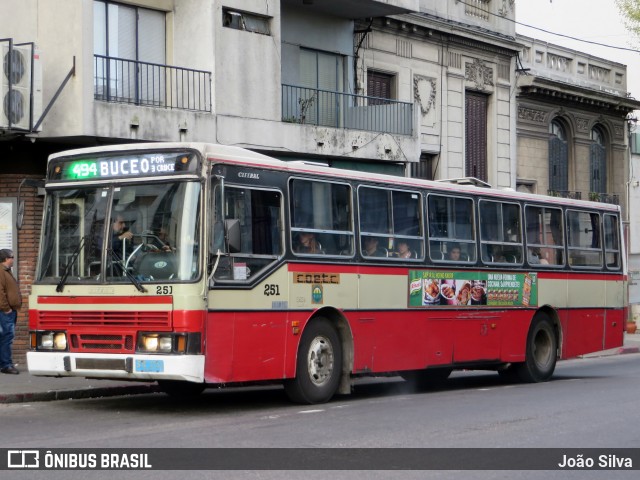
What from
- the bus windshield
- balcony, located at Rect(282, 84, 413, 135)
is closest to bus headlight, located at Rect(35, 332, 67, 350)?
the bus windshield

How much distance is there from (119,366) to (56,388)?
340cm

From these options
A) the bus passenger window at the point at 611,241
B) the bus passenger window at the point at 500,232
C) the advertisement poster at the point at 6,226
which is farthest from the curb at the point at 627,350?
the advertisement poster at the point at 6,226

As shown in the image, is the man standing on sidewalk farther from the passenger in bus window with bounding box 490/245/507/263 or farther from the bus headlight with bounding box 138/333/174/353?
the passenger in bus window with bounding box 490/245/507/263

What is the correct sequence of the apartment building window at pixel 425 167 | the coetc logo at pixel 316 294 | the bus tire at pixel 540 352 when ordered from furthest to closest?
1. the apartment building window at pixel 425 167
2. the bus tire at pixel 540 352
3. the coetc logo at pixel 316 294

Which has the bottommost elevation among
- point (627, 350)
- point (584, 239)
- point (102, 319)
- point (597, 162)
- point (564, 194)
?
point (627, 350)

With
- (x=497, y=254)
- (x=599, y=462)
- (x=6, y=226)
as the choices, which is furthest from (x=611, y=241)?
(x=599, y=462)

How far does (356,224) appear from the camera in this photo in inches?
601

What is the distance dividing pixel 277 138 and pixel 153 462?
1491cm

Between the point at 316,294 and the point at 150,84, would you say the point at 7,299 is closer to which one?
the point at 316,294

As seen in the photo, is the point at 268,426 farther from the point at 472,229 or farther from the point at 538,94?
the point at 538,94

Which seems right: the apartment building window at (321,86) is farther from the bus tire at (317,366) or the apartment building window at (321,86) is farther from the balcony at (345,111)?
the bus tire at (317,366)

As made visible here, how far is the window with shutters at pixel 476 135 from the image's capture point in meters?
32.4

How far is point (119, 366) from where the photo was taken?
12.8 metres

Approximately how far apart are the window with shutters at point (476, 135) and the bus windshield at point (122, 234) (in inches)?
770
